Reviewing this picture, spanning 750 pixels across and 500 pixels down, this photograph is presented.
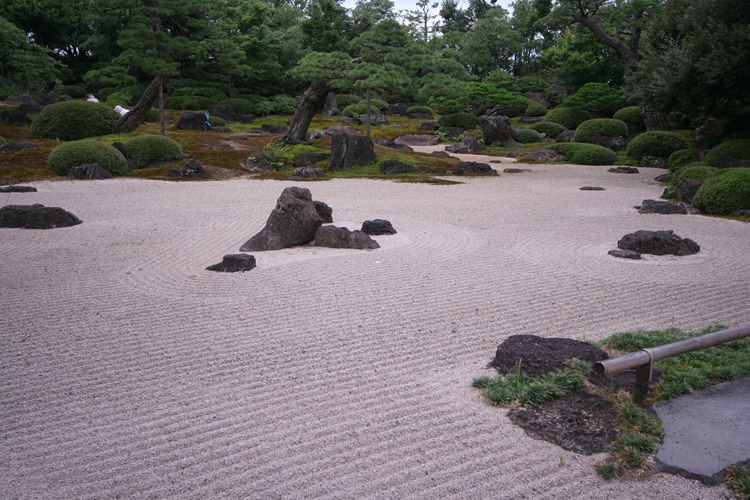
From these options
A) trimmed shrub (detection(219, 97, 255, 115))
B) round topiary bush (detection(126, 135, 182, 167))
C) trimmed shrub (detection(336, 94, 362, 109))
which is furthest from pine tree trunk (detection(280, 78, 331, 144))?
trimmed shrub (detection(336, 94, 362, 109))

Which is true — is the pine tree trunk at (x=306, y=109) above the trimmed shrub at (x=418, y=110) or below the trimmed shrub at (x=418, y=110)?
below

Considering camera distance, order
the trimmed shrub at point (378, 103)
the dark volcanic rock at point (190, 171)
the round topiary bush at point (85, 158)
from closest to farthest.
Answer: the round topiary bush at point (85, 158)
the dark volcanic rock at point (190, 171)
the trimmed shrub at point (378, 103)

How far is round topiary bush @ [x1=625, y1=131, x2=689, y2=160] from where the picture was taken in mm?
21516

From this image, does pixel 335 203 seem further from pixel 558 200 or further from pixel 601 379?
pixel 601 379

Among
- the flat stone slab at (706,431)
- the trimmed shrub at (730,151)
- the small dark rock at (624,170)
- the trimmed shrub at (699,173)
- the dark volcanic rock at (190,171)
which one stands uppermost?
the trimmed shrub at (730,151)

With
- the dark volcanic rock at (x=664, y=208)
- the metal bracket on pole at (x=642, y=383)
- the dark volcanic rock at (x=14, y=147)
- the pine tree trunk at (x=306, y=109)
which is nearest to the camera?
the metal bracket on pole at (x=642, y=383)

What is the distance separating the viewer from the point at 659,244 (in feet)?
25.8

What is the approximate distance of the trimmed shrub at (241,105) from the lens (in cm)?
3316

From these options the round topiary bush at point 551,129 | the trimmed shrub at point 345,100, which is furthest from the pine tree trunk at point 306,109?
the trimmed shrub at point 345,100

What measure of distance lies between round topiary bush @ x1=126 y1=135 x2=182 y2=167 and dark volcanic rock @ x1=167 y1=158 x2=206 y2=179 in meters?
1.69

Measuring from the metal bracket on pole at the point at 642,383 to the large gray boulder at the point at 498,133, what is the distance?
2447cm

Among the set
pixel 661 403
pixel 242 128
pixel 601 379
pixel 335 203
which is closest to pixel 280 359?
pixel 601 379

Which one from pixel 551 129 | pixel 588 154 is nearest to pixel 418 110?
pixel 551 129

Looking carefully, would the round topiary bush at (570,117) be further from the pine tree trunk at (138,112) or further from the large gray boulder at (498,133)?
the pine tree trunk at (138,112)
